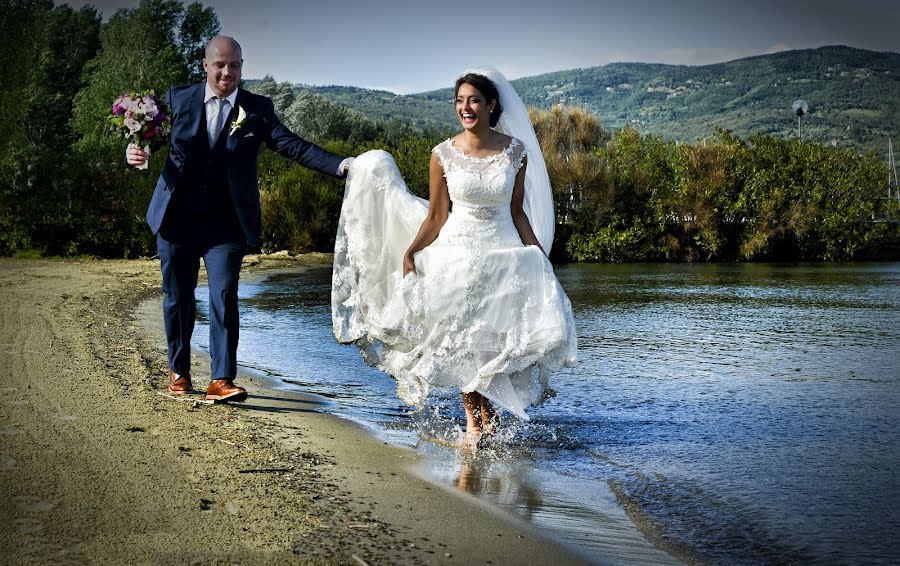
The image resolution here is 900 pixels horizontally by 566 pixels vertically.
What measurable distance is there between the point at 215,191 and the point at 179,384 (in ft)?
5.07

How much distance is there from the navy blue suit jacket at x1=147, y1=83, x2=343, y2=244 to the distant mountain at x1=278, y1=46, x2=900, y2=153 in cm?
9211

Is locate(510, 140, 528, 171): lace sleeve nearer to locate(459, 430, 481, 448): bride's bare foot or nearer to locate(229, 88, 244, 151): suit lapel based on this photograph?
locate(459, 430, 481, 448): bride's bare foot

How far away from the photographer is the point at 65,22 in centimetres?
8875

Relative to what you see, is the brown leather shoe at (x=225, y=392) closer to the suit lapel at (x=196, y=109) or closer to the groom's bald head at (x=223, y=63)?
the suit lapel at (x=196, y=109)

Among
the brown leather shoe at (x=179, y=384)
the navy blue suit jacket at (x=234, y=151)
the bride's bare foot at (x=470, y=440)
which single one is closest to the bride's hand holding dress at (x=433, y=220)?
the navy blue suit jacket at (x=234, y=151)

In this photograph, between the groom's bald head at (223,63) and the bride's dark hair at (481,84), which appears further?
the groom's bald head at (223,63)

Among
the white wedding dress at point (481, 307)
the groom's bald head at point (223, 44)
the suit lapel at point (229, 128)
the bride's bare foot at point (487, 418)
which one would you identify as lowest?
the bride's bare foot at point (487, 418)

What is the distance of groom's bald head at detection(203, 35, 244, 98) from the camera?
7.34 m

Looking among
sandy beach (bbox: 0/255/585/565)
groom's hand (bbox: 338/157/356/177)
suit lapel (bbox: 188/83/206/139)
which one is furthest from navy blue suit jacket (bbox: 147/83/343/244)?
sandy beach (bbox: 0/255/585/565)

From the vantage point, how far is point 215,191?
7625 mm

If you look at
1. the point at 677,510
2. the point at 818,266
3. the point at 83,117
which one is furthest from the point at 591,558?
the point at 83,117

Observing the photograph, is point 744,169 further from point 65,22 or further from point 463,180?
point 65,22

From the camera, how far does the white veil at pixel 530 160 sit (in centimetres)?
763

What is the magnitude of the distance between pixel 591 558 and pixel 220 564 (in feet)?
5.38
